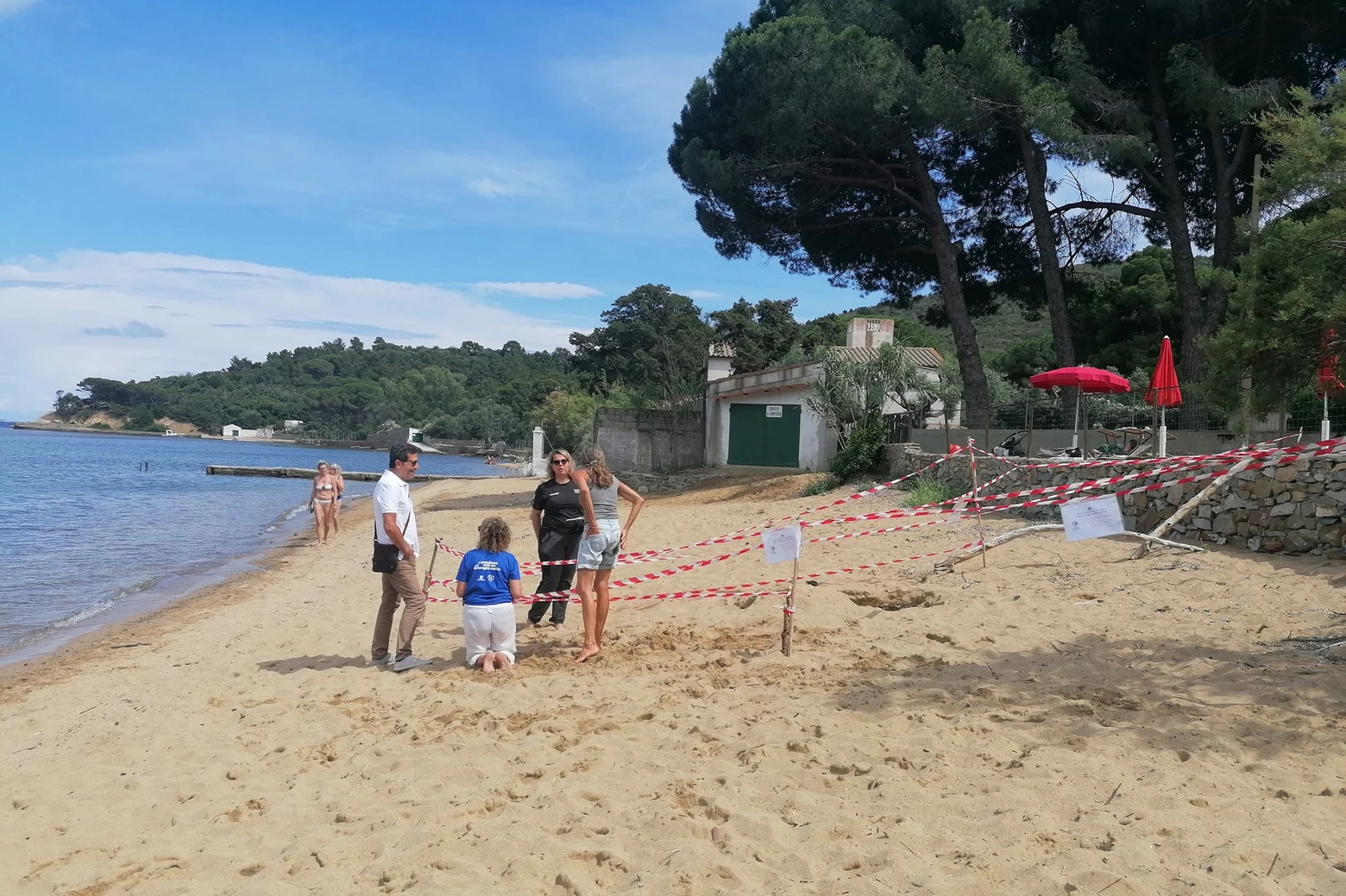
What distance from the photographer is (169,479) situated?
43281 mm

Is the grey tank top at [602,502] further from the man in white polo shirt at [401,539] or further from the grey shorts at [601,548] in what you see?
the man in white polo shirt at [401,539]

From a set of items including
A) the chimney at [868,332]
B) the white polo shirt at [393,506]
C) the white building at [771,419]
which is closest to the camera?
the white polo shirt at [393,506]

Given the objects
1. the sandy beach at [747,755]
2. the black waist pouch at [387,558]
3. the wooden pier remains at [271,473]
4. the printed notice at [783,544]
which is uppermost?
the printed notice at [783,544]

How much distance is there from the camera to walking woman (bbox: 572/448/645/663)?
21.7ft

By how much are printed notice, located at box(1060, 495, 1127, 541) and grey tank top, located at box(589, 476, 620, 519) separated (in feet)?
11.2

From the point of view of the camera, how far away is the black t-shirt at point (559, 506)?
301 inches

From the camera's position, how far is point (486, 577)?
6.50 meters

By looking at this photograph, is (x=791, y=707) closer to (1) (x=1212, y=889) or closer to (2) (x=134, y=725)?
(1) (x=1212, y=889)

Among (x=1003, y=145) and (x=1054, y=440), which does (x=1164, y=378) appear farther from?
(x=1003, y=145)

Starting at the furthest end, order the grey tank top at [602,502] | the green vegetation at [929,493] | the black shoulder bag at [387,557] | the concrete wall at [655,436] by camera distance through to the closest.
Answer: the concrete wall at [655,436], the green vegetation at [929,493], the grey tank top at [602,502], the black shoulder bag at [387,557]

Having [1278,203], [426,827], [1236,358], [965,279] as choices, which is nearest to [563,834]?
[426,827]

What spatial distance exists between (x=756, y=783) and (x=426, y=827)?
4.69 ft

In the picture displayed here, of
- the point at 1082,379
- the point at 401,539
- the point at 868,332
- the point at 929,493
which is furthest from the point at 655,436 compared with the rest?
the point at 401,539

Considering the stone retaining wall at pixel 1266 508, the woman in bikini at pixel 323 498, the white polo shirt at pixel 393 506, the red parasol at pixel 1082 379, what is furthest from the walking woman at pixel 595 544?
the woman in bikini at pixel 323 498
